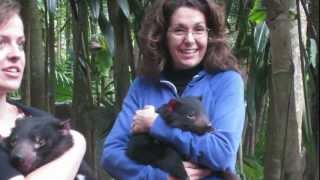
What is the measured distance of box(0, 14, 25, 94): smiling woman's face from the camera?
6.16 ft

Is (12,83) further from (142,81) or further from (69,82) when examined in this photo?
(69,82)

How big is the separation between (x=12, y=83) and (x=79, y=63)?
2237 millimetres

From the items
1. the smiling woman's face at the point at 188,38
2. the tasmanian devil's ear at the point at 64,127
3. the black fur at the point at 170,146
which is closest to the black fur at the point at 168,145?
the black fur at the point at 170,146

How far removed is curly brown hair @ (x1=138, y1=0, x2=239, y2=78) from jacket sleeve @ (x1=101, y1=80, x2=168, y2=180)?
11cm

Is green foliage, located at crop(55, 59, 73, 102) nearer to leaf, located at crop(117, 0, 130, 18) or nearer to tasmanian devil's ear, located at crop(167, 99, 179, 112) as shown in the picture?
leaf, located at crop(117, 0, 130, 18)

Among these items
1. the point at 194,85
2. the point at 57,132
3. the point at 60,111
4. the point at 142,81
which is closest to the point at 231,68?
the point at 194,85

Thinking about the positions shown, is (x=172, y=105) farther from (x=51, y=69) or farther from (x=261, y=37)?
(x=51, y=69)

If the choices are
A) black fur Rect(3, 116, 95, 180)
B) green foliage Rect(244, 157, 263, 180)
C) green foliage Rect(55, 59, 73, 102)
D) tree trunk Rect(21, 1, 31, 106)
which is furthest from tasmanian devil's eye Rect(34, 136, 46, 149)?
green foliage Rect(55, 59, 73, 102)

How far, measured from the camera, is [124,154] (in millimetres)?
2223

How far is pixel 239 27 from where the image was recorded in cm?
400

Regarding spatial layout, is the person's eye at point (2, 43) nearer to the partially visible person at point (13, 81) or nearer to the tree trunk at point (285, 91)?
the partially visible person at point (13, 81)

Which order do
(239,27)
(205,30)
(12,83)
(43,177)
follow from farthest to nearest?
(239,27)
(205,30)
(12,83)
(43,177)

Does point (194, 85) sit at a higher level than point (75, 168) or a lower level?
higher

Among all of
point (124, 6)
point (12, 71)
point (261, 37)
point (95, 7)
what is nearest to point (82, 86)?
point (95, 7)
